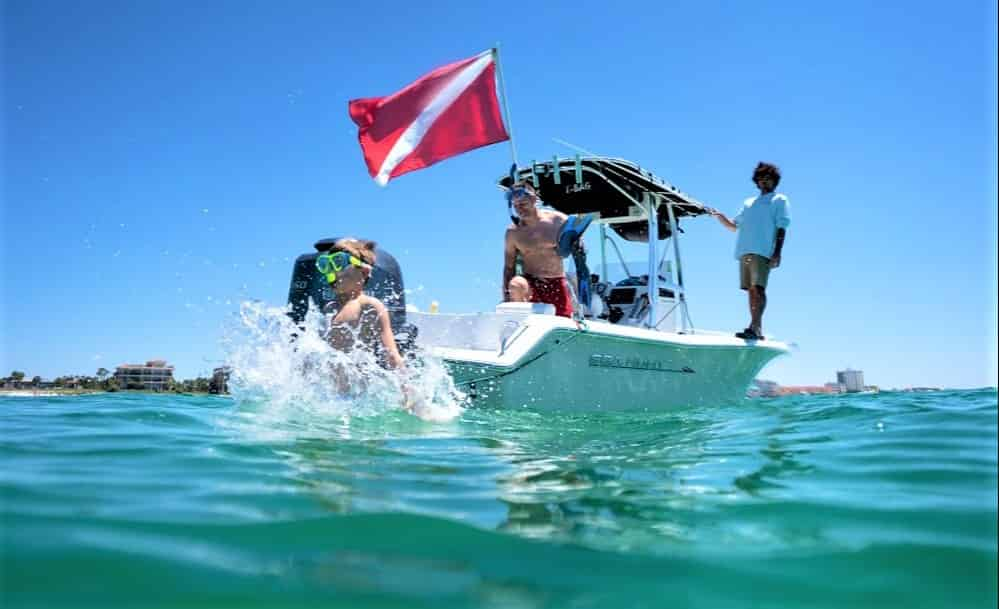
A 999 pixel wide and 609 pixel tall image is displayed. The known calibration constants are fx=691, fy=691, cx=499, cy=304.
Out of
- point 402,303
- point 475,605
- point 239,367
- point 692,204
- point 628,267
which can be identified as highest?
point 692,204

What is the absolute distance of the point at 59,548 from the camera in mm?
1706

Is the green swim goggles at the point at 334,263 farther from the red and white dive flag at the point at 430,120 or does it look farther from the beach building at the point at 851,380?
the beach building at the point at 851,380

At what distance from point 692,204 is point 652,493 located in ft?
24.0

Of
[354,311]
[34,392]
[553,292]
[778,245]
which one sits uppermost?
[778,245]

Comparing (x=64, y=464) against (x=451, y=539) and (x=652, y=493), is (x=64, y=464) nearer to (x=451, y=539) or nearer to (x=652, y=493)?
(x=451, y=539)

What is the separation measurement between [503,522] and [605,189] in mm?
7239

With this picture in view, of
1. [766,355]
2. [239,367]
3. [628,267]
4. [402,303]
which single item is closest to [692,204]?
[628,267]

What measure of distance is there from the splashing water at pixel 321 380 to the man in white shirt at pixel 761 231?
3.51m

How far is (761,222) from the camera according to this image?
22.5 ft

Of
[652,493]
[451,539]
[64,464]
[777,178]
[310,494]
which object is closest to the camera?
[451,539]

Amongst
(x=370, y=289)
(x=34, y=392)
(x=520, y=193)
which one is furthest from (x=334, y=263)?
(x=34, y=392)

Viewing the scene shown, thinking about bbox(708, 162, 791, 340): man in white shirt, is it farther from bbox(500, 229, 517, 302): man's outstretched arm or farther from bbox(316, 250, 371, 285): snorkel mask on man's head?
bbox(316, 250, 371, 285): snorkel mask on man's head

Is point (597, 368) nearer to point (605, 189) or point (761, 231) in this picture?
point (761, 231)

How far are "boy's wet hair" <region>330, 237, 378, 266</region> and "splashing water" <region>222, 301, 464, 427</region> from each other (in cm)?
57
